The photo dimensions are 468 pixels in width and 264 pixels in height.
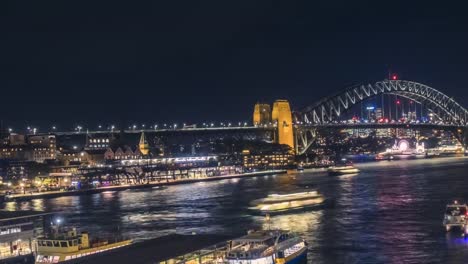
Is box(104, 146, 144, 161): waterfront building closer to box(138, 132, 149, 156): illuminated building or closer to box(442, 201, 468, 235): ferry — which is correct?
box(138, 132, 149, 156): illuminated building

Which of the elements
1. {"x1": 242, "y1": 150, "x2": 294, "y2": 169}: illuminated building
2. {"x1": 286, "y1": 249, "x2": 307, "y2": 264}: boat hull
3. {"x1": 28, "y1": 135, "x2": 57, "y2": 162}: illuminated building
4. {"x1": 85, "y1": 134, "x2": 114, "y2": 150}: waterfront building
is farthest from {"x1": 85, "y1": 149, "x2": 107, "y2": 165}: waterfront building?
{"x1": 286, "y1": 249, "x2": 307, "y2": 264}: boat hull

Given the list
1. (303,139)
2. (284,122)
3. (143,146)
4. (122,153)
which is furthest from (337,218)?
(303,139)

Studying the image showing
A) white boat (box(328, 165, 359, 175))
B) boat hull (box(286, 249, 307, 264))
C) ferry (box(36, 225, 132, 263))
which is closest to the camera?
ferry (box(36, 225, 132, 263))

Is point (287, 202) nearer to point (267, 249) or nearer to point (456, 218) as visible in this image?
point (456, 218)

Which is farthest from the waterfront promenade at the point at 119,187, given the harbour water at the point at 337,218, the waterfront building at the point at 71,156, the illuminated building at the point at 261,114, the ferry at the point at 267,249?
the ferry at the point at 267,249

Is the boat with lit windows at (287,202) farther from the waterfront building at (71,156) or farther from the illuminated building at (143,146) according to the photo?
the illuminated building at (143,146)
